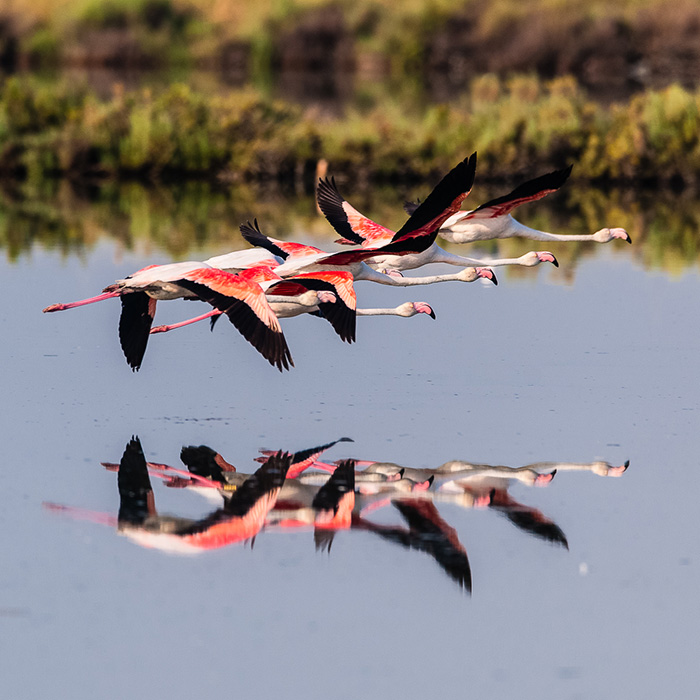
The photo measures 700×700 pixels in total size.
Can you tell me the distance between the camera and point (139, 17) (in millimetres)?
48781

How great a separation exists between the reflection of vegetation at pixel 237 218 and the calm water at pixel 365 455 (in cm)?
138

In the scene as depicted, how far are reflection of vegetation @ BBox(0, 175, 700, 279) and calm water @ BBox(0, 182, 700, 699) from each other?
1.38 metres

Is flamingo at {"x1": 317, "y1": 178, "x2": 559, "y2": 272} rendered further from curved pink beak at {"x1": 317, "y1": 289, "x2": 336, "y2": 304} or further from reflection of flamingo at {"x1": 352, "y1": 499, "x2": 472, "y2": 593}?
reflection of flamingo at {"x1": 352, "y1": 499, "x2": 472, "y2": 593}

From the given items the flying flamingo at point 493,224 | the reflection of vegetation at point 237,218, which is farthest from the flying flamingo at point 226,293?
the reflection of vegetation at point 237,218

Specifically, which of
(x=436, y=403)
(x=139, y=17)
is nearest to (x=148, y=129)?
(x=436, y=403)

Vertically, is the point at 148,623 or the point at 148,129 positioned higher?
the point at 148,129

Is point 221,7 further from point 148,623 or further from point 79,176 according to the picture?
point 148,623

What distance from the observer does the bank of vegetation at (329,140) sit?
25.4m

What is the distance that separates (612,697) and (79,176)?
2155cm

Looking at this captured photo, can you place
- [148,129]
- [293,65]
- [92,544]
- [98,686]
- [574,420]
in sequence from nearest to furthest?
Answer: [98,686] < [92,544] < [574,420] < [148,129] < [293,65]

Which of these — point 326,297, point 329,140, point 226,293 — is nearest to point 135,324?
point 226,293

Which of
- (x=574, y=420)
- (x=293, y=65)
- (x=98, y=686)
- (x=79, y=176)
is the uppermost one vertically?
(x=293, y=65)

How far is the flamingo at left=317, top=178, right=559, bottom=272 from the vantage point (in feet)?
31.9

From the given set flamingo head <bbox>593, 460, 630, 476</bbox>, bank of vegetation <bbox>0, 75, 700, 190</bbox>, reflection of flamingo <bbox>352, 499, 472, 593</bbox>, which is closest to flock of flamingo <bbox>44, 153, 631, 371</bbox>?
reflection of flamingo <bbox>352, 499, 472, 593</bbox>
